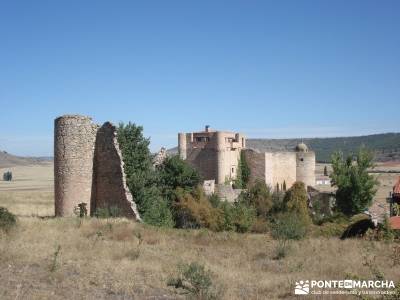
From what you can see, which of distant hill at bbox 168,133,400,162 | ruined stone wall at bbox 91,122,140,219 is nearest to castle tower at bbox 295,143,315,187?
ruined stone wall at bbox 91,122,140,219

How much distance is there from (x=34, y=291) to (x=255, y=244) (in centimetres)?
813

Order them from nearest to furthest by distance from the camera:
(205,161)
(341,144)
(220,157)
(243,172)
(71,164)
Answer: (71,164) < (220,157) < (205,161) < (243,172) < (341,144)

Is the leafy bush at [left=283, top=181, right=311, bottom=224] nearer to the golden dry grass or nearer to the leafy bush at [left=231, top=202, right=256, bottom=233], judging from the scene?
the leafy bush at [left=231, top=202, right=256, bottom=233]

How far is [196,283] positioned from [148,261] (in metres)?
3.10

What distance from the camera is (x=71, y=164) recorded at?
790 inches

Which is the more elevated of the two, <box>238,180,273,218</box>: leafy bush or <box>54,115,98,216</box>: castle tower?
<box>54,115,98,216</box>: castle tower

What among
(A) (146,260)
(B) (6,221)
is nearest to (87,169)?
(B) (6,221)

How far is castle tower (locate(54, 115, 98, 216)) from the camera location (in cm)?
2003

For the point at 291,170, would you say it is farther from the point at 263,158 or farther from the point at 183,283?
the point at 183,283

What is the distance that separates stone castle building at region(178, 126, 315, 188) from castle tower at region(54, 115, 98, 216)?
52.9 feet

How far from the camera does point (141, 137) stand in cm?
2267

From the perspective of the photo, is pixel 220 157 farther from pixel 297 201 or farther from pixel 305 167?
pixel 305 167

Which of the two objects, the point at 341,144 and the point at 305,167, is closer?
the point at 305,167

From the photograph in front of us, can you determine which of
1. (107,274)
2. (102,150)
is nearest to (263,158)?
(102,150)
